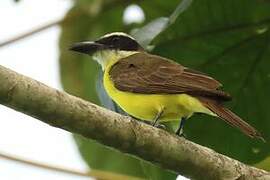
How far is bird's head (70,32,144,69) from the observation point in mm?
4210

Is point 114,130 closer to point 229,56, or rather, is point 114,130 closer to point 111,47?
point 229,56

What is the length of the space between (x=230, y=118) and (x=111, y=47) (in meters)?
1.16

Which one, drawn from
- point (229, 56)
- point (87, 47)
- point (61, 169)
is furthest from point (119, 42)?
point (61, 169)

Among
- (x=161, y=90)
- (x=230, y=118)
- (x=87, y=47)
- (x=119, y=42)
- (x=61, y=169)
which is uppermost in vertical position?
(x=119, y=42)

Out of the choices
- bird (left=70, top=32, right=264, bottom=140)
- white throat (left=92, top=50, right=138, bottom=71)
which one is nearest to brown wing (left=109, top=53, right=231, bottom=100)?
bird (left=70, top=32, right=264, bottom=140)

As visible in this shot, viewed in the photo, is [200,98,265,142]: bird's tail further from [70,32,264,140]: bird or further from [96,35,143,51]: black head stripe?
[96,35,143,51]: black head stripe

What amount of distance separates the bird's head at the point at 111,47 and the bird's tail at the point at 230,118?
0.82m

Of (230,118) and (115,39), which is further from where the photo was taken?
(115,39)

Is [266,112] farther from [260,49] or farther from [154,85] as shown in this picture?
[154,85]

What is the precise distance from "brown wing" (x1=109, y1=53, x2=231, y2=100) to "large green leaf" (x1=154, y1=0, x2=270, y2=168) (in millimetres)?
89

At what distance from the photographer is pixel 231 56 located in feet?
12.9

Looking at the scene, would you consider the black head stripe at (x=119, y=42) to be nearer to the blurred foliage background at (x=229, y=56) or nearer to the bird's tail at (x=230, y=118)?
the blurred foliage background at (x=229, y=56)

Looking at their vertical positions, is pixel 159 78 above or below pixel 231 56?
below

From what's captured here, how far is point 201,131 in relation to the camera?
3.75m
